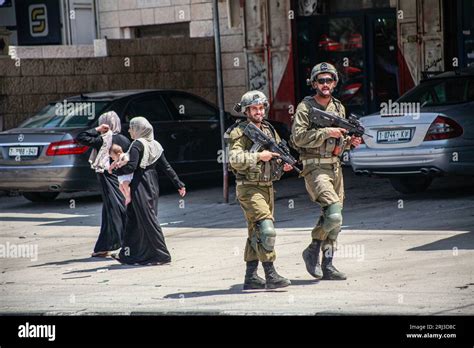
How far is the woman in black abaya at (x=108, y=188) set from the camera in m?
13.1

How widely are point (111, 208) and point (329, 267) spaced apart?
129 inches

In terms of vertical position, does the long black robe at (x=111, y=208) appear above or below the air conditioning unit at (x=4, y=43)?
below

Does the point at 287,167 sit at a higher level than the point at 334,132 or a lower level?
lower

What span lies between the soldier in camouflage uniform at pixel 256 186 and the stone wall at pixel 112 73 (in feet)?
35.6

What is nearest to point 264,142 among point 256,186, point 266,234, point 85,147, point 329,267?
point 256,186

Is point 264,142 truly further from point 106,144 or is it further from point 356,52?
point 356,52

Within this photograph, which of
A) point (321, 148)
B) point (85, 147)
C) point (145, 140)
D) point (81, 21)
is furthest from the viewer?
point (81, 21)

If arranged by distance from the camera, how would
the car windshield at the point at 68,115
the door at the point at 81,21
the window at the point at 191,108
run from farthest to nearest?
the door at the point at 81,21, the window at the point at 191,108, the car windshield at the point at 68,115

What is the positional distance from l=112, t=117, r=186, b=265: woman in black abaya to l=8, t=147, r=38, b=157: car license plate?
5.09 metres

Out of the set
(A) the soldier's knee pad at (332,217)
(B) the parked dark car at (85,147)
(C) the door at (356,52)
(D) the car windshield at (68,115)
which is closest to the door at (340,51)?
(C) the door at (356,52)

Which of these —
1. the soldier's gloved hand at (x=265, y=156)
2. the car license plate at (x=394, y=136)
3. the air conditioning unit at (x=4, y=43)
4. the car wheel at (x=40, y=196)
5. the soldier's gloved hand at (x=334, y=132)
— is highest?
the air conditioning unit at (x=4, y=43)

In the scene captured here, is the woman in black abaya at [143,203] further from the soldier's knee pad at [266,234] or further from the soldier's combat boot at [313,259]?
the soldier's knee pad at [266,234]

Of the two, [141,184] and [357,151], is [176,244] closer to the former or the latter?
[141,184]

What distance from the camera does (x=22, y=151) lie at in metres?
17.3
